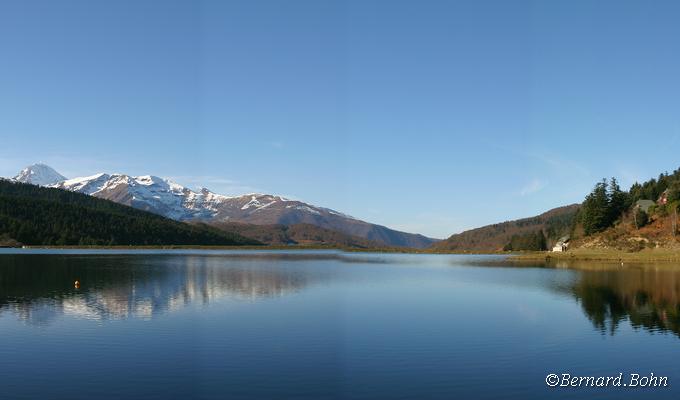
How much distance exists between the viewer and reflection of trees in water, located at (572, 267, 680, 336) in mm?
48469

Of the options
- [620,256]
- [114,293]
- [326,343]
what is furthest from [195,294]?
[620,256]

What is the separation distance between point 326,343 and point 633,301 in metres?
43.0

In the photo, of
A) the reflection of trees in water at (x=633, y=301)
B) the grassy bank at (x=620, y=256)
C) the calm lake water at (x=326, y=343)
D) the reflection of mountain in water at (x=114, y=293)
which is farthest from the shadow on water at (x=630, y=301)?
the grassy bank at (x=620, y=256)

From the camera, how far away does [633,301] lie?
62.8 metres

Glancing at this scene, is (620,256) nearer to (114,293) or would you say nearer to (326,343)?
(114,293)

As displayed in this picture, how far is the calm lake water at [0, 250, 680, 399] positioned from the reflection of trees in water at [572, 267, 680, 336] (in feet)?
0.72

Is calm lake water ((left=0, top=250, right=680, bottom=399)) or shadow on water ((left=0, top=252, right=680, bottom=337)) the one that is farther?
shadow on water ((left=0, top=252, right=680, bottom=337))

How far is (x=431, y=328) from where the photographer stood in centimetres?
4516

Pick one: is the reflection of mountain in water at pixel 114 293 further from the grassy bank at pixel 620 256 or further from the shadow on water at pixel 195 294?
the grassy bank at pixel 620 256

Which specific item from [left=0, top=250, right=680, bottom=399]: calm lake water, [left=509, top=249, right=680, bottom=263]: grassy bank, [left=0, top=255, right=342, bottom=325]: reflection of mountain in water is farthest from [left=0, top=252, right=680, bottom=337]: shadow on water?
[left=509, top=249, right=680, bottom=263]: grassy bank

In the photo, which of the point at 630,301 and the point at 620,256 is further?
the point at 620,256

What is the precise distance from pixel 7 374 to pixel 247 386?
1377 centimetres

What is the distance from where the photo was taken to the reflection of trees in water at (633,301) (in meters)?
48.5

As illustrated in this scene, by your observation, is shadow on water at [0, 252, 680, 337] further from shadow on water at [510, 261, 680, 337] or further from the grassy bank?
the grassy bank
